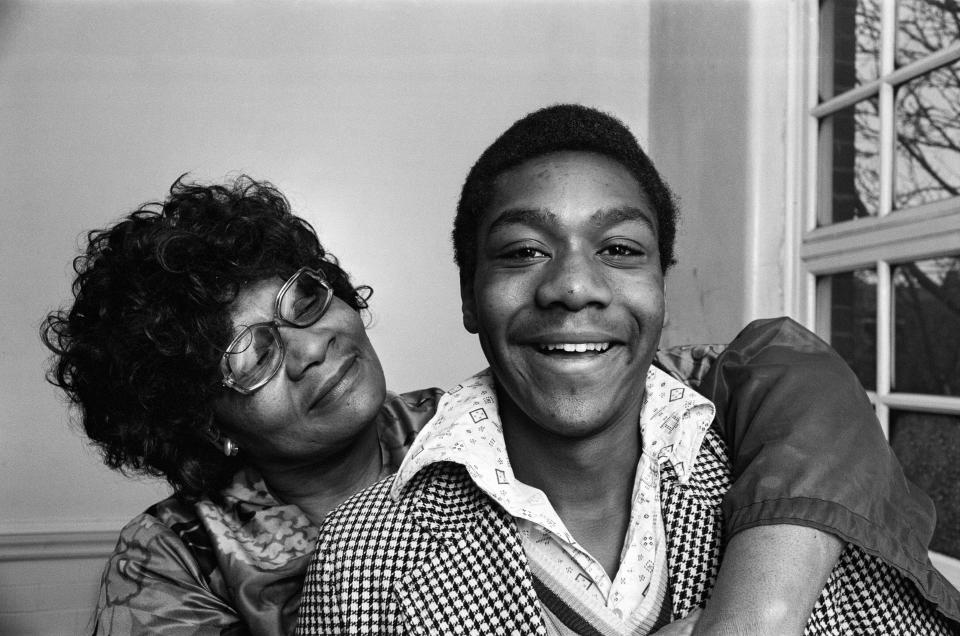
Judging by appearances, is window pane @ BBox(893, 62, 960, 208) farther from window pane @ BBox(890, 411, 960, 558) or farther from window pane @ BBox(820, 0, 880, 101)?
window pane @ BBox(890, 411, 960, 558)

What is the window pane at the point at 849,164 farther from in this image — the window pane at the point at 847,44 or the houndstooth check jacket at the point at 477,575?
the houndstooth check jacket at the point at 477,575

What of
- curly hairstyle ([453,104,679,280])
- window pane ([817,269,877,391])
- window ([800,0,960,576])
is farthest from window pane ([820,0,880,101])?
curly hairstyle ([453,104,679,280])

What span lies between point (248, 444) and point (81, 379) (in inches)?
15.9

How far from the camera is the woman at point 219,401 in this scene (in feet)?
5.91

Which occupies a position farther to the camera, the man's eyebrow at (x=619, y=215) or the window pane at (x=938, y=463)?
the window pane at (x=938, y=463)

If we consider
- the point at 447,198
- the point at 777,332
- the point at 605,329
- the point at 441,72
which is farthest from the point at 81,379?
the point at 441,72

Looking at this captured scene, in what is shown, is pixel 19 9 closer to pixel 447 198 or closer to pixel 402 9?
pixel 402 9

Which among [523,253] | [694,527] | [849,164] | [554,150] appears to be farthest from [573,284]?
[849,164]

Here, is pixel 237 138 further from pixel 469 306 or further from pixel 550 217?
pixel 550 217

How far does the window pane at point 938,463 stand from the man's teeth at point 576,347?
4.90 feet

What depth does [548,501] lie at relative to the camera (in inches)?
51.6

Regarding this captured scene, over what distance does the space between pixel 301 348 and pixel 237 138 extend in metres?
1.71

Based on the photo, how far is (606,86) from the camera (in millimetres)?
3574

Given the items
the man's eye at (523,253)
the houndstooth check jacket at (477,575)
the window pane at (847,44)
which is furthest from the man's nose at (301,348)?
the window pane at (847,44)
